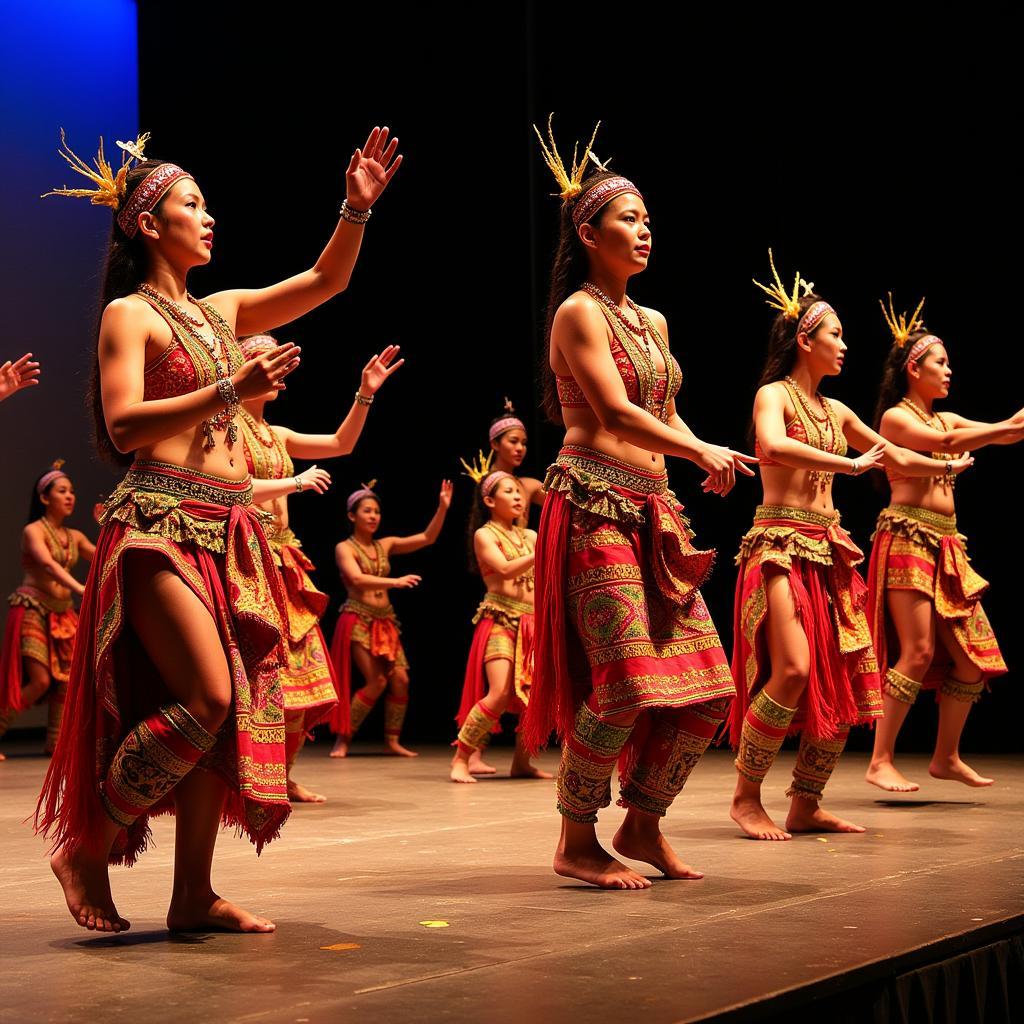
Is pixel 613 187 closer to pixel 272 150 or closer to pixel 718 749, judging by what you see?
pixel 718 749

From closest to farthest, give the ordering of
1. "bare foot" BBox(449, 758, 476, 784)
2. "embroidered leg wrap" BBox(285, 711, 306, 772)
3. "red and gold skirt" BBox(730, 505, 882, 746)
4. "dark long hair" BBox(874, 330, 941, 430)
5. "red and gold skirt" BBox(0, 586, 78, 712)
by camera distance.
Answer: "red and gold skirt" BBox(730, 505, 882, 746)
"embroidered leg wrap" BBox(285, 711, 306, 772)
"dark long hair" BBox(874, 330, 941, 430)
"bare foot" BBox(449, 758, 476, 784)
"red and gold skirt" BBox(0, 586, 78, 712)

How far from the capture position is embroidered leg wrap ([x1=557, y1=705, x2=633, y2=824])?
10.8 feet

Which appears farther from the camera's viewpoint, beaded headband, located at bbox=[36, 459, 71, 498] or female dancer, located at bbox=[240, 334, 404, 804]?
beaded headband, located at bbox=[36, 459, 71, 498]

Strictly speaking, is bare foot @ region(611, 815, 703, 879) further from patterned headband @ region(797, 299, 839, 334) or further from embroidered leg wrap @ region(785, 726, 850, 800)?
patterned headband @ region(797, 299, 839, 334)

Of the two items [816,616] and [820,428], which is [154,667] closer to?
[816,616]

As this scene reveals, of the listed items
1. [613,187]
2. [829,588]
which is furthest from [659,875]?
[613,187]

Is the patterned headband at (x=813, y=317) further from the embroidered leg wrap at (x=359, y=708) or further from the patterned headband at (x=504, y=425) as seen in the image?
the embroidered leg wrap at (x=359, y=708)

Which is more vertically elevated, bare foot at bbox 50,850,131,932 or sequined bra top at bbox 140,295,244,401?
sequined bra top at bbox 140,295,244,401

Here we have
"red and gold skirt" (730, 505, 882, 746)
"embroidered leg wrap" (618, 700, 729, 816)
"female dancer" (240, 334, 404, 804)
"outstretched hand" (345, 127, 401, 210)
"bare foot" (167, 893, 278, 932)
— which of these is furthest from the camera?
"female dancer" (240, 334, 404, 804)

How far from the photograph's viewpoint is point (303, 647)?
526 cm

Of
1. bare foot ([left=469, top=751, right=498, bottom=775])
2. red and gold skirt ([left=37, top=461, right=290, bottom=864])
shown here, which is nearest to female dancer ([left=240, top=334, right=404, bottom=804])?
bare foot ([left=469, top=751, right=498, bottom=775])

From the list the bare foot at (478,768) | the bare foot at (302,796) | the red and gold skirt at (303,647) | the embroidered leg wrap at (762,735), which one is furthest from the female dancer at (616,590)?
the bare foot at (478,768)

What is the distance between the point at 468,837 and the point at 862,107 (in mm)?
4271

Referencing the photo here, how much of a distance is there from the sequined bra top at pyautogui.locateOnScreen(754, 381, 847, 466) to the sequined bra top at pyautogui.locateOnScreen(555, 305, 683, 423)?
3.04ft
